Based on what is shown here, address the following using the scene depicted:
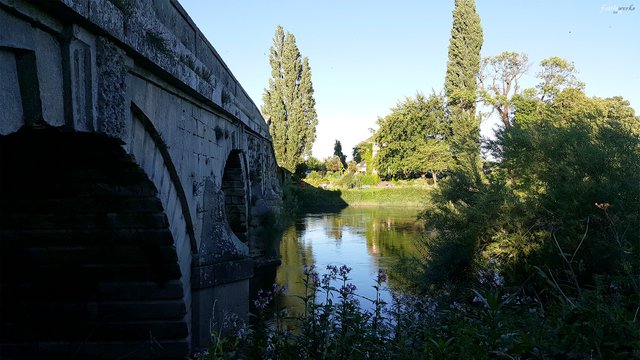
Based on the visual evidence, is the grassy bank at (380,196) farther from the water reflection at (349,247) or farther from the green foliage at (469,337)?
the green foliage at (469,337)

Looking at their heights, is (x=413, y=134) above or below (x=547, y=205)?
above

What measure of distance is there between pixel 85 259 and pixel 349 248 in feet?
42.3

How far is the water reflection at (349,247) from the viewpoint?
11939mm

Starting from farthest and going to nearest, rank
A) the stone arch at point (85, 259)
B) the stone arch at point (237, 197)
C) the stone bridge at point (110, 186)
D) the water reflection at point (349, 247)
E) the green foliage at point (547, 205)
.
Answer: the water reflection at point (349, 247), the stone arch at point (237, 197), the green foliage at point (547, 205), the stone arch at point (85, 259), the stone bridge at point (110, 186)

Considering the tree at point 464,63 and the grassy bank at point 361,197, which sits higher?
the tree at point 464,63

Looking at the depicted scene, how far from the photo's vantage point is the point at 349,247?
1759cm

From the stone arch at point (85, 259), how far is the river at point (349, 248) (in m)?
3.13

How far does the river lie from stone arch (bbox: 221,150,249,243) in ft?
5.21

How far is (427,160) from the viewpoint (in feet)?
132

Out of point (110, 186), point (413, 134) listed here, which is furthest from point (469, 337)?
point (413, 134)

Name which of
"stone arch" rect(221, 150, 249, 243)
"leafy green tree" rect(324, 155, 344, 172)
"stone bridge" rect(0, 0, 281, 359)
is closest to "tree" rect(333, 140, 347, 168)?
"leafy green tree" rect(324, 155, 344, 172)

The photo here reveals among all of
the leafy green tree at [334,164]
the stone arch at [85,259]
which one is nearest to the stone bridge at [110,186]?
the stone arch at [85,259]

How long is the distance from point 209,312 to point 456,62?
34298 millimetres

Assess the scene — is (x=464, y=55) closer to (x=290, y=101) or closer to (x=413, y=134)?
(x=413, y=134)
